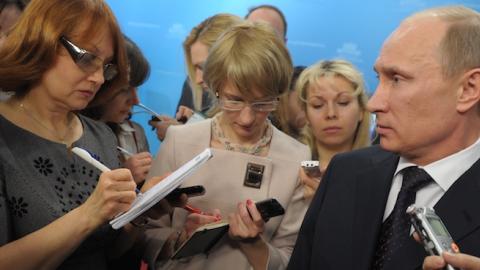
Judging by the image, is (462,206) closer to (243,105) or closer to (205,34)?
(243,105)

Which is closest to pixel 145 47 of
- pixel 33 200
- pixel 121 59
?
pixel 121 59

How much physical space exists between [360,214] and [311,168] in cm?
44

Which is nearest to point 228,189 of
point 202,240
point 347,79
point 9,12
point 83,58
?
point 202,240

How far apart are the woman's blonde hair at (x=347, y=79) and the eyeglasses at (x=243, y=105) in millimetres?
647

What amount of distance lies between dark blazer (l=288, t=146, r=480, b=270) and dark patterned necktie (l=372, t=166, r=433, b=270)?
0.9 inches

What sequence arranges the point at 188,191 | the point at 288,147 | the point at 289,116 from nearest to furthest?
1. the point at 188,191
2. the point at 288,147
3. the point at 289,116

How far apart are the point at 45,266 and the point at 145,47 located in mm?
3740

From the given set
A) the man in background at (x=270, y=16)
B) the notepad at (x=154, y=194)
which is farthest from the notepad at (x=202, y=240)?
the man in background at (x=270, y=16)

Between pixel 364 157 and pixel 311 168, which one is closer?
pixel 364 157

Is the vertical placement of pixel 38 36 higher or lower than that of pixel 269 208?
higher

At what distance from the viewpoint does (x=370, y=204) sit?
4.93 ft

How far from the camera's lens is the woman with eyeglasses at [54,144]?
1454mm

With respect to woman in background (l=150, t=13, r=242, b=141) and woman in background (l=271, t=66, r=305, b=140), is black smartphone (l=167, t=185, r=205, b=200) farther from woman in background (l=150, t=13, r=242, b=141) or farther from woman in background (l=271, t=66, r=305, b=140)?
woman in background (l=150, t=13, r=242, b=141)

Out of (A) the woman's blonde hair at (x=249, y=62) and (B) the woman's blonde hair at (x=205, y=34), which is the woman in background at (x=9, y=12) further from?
(A) the woman's blonde hair at (x=249, y=62)
